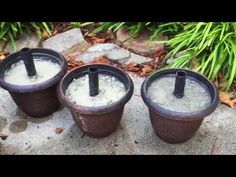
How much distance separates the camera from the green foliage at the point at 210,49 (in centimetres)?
308

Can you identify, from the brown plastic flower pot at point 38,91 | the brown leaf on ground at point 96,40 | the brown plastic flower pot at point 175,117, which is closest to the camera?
the brown plastic flower pot at point 175,117

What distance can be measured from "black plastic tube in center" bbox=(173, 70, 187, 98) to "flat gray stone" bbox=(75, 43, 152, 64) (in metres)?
1.03

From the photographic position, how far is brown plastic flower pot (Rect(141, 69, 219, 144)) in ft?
7.64

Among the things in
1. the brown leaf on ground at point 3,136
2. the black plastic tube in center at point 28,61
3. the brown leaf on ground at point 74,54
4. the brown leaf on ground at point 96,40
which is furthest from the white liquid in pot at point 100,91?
the brown leaf on ground at point 96,40

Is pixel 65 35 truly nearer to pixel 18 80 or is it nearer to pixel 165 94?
pixel 18 80

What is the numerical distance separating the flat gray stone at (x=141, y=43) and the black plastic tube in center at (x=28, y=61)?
121 centimetres

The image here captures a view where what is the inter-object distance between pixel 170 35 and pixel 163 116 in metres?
1.45

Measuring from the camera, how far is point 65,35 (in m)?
3.79

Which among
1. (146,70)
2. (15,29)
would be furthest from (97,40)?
(15,29)

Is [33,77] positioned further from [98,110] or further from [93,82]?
[98,110]

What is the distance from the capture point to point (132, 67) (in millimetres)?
3408

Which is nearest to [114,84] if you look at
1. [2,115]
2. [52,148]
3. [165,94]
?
[165,94]

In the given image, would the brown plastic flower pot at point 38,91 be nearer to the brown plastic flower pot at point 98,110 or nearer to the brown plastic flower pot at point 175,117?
the brown plastic flower pot at point 98,110

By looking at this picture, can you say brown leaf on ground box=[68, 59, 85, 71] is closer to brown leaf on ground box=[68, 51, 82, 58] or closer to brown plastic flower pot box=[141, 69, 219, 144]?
brown leaf on ground box=[68, 51, 82, 58]
